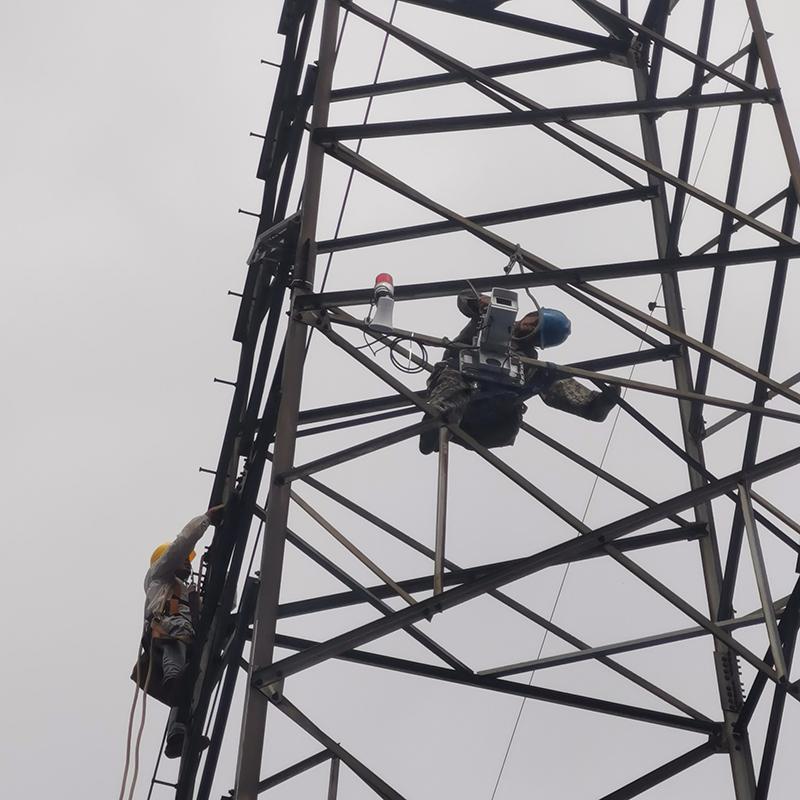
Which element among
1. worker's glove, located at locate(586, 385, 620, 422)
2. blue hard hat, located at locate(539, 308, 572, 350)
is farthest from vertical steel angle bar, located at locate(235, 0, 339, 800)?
worker's glove, located at locate(586, 385, 620, 422)

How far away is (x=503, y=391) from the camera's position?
8438 mm

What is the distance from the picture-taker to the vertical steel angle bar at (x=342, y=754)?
734 centimetres

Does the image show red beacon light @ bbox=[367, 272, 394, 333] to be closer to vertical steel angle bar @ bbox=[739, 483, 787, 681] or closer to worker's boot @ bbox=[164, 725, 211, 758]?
vertical steel angle bar @ bbox=[739, 483, 787, 681]

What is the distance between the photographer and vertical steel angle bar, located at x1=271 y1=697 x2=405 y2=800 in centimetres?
734

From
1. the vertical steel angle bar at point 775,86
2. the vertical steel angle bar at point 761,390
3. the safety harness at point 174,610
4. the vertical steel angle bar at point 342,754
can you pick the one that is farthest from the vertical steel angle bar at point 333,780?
the vertical steel angle bar at point 775,86

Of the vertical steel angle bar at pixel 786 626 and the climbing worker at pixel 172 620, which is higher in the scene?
the climbing worker at pixel 172 620

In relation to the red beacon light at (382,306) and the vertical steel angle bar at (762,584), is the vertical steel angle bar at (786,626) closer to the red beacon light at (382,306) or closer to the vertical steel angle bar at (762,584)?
the vertical steel angle bar at (762,584)

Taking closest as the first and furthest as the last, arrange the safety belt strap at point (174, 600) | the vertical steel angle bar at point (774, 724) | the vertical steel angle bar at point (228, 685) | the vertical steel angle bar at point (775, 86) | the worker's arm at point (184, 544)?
the vertical steel angle bar at point (774, 724) < the vertical steel angle bar at point (228, 685) < the vertical steel angle bar at point (775, 86) < the worker's arm at point (184, 544) < the safety belt strap at point (174, 600)

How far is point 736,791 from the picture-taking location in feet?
27.5

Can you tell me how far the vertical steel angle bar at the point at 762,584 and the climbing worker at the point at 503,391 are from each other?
156cm

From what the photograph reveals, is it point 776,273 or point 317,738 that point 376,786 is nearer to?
point 317,738

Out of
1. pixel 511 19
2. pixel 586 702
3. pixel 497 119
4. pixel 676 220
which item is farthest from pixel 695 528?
pixel 511 19

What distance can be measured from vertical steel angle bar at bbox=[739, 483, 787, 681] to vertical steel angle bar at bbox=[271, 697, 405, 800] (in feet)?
7.54

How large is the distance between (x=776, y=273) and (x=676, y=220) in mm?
1322
